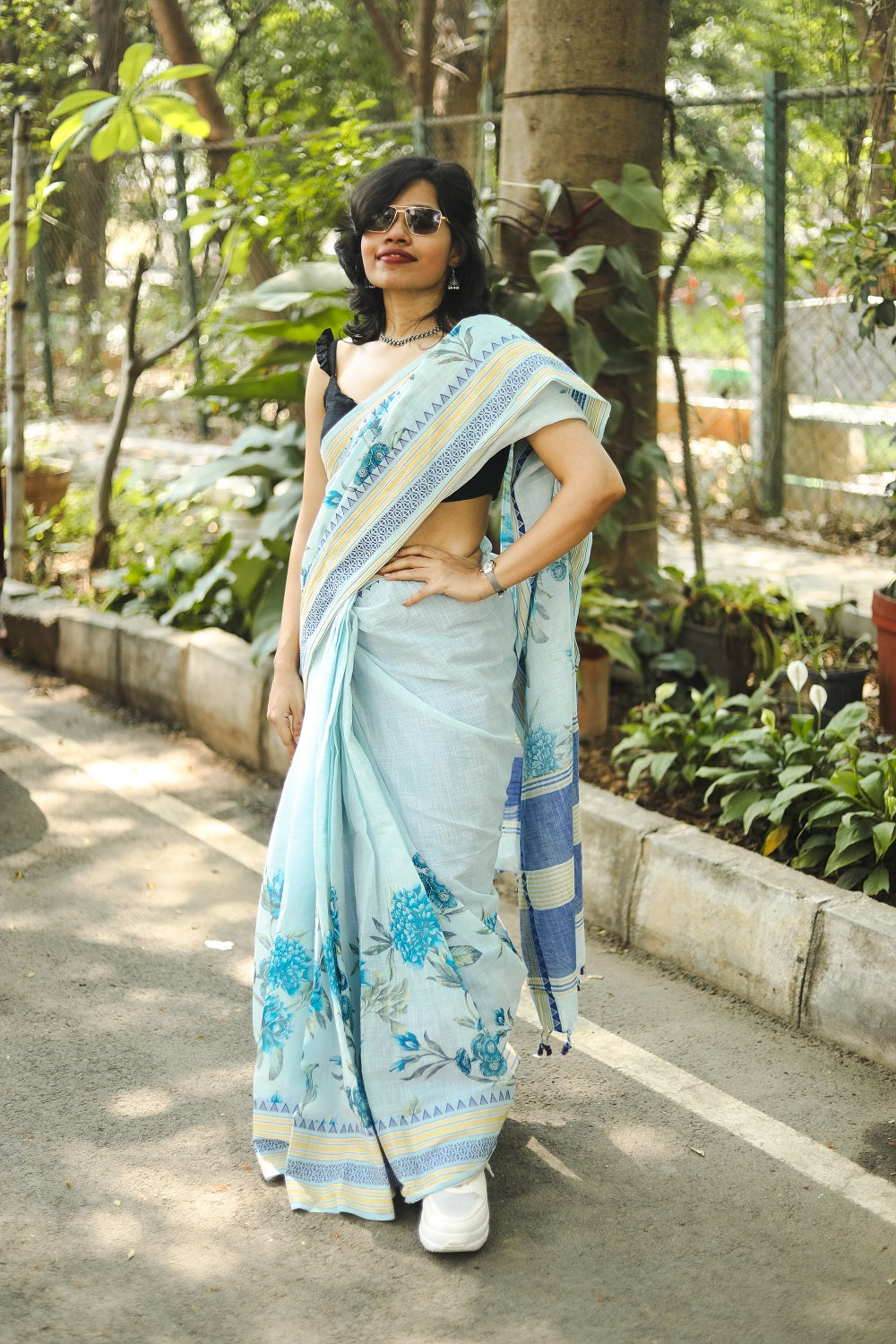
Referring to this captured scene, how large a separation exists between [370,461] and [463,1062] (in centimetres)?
114

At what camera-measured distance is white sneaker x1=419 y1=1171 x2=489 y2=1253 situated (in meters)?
2.39

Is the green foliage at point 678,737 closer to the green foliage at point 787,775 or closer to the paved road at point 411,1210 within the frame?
the green foliage at point 787,775

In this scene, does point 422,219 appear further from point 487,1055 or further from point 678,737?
point 678,737

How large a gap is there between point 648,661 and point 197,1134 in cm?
260

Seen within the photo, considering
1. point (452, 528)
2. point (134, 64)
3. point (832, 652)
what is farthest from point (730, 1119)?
point (134, 64)

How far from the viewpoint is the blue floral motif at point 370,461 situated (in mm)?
2543

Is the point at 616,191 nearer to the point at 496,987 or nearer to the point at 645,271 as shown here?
the point at 645,271

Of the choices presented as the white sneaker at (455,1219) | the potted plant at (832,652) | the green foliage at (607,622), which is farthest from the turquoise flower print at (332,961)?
the potted plant at (832,652)

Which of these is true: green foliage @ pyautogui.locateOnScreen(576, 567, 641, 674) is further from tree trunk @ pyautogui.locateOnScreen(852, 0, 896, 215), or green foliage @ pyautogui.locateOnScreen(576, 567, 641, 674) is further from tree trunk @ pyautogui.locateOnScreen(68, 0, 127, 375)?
tree trunk @ pyautogui.locateOnScreen(68, 0, 127, 375)

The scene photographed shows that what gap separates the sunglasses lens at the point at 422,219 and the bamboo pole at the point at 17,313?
4.53 metres

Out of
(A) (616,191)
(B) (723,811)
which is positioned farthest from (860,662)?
(A) (616,191)

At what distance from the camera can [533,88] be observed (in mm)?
4863

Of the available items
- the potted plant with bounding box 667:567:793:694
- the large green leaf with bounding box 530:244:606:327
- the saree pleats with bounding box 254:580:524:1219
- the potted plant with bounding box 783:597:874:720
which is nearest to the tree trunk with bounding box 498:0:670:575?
the large green leaf with bounding box 530:244:606:327

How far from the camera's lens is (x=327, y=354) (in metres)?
2.73
